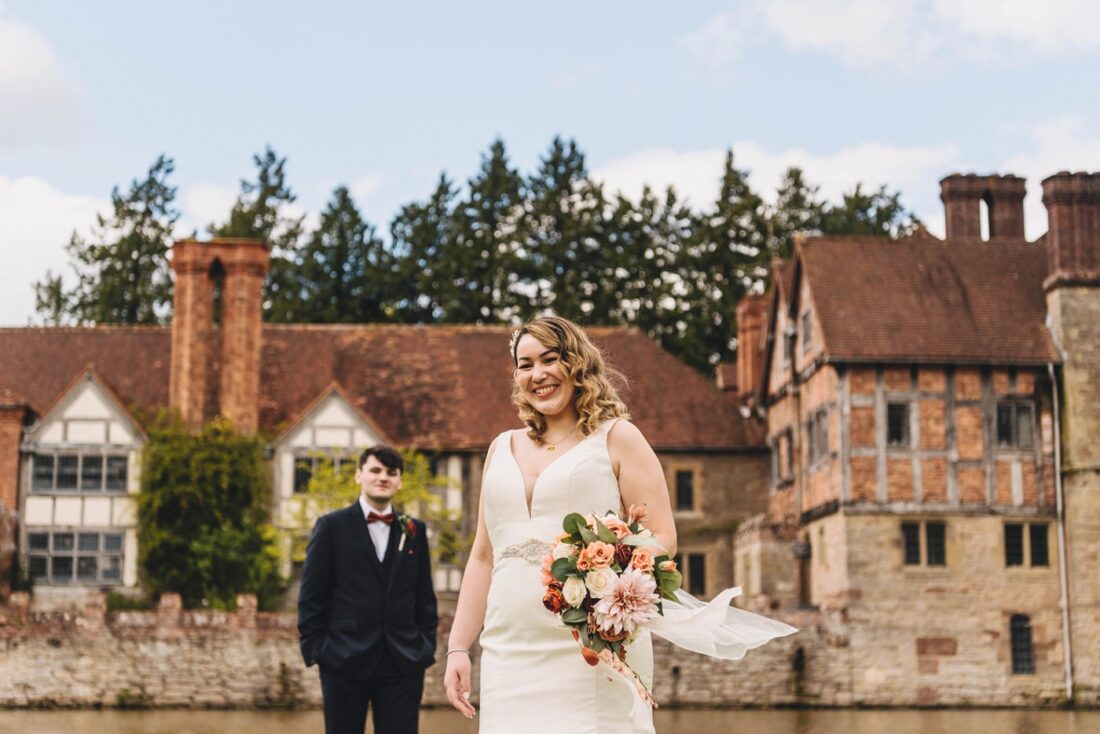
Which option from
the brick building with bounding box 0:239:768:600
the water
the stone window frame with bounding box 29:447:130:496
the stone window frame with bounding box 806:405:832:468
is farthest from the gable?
the stone window frame with bounding box 806:405:832:468

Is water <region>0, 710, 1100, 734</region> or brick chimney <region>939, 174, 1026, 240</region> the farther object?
brick chimney <region>939, 174, 1026, 240</region>

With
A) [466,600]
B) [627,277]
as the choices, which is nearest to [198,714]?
[466,600]

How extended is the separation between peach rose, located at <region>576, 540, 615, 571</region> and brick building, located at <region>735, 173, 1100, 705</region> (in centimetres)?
2688

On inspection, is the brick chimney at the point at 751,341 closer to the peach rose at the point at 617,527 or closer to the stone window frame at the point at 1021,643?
the stone window frame at the point at 1021,643

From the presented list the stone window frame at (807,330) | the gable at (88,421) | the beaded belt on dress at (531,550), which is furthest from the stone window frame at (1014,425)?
the beaded belt on dress at (531,550)

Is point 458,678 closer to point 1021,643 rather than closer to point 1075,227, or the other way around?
point 1021,643

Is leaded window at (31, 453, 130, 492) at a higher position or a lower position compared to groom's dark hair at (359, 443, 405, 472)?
higher

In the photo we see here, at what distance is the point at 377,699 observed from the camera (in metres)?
8.98

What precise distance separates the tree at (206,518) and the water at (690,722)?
308 inches

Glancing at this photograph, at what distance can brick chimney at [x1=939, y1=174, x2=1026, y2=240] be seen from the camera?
3906 cm

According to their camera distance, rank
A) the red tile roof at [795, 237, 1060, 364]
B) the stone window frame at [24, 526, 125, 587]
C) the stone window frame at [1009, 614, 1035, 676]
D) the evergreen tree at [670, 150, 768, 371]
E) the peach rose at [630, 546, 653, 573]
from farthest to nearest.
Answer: the evergreen tree at [670, 150, 768, 371] < the stone window frame at [24, 526, 125, 587] < the red tile roof at [795, 237, 1060, 364] < the stone window frame at [1009, 614, 1035, 676] < the peach rose at [630, 546, 653, 573]

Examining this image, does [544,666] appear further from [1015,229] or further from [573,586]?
[1015,229]

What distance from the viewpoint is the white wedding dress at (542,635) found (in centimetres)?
535

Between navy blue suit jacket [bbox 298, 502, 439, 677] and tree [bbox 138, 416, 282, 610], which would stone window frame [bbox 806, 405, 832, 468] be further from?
navy blue suit jacket [bbox 298, 502, 439, 677]
